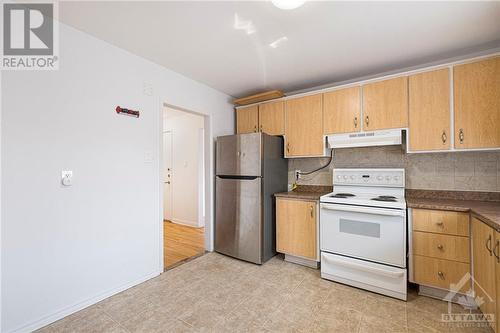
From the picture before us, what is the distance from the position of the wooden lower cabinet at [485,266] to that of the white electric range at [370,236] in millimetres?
460

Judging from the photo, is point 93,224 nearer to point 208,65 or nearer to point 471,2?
point 208,65

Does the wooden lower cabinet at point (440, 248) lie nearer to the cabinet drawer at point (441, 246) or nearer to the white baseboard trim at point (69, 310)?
the cabinet drawer at point (441, 246)

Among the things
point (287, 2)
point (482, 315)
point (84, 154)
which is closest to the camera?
point (287, 2)

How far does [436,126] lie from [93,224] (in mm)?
3294

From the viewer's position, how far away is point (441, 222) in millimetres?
1971

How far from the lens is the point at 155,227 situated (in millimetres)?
2500

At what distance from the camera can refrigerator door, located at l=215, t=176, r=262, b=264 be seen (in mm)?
2811

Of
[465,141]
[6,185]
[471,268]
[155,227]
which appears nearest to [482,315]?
[471,268]

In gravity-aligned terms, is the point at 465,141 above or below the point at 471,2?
A: below

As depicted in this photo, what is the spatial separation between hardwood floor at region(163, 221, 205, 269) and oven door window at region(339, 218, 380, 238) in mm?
1957

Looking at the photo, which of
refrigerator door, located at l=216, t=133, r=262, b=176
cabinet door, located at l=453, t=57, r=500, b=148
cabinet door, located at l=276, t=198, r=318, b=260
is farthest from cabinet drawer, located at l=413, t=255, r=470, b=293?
refrigerator door, located at l=216, t=133, r=262, b=176

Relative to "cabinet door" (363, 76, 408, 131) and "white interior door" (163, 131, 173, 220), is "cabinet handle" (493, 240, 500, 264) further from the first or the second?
"white interior door" (163, 131, 173, 220)

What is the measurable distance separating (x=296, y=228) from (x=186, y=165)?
9.44 feet

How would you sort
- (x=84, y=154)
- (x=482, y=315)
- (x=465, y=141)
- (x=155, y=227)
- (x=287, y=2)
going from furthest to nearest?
(x=155, y=227)
(x=465, y=141)
(x=84, y=154)
(x=482, y=315)
(x=287, y=2)
